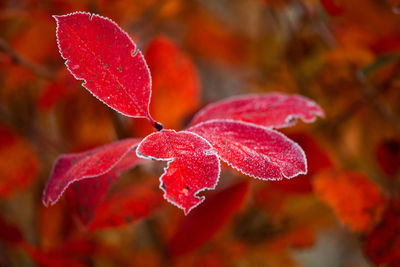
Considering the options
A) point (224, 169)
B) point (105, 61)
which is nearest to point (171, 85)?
point (224, 169)

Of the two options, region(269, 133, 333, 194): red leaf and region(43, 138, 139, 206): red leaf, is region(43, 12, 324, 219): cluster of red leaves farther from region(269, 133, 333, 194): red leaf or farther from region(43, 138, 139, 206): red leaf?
region(269, 133, 333, 194): red leaf

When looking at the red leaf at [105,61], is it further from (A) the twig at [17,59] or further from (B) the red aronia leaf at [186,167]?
(A) the twig at [17,59]

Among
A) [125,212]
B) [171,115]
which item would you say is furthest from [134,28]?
[125,212]

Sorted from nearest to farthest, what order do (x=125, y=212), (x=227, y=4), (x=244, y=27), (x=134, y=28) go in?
(x=125, y=212) → (x=134, y=28) → (x=244, y=27) → (x=227, y=4)

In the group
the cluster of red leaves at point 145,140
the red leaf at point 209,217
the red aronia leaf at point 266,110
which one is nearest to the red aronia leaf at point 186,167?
the cluster of red leaves at point 145,140

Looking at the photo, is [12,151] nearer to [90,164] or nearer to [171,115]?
[171,115]

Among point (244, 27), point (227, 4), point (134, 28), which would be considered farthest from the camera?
point (227, 4)

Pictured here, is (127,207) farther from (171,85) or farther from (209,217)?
(171,85)
